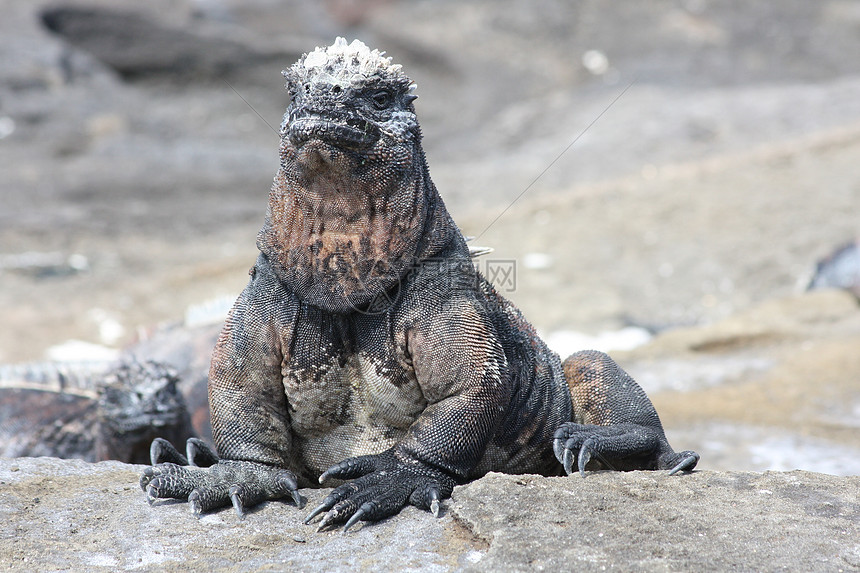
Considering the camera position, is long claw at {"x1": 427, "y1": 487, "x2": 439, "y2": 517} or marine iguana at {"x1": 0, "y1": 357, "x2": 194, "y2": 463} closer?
long claw at {"x1": 427, "y1": 487, "x2": 439, "y2": 517}

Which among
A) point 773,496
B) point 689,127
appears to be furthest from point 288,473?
point 689,127

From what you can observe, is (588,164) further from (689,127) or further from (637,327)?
(637,327)

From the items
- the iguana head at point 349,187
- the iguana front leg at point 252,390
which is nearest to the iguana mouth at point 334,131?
the iguana head at point 349,187

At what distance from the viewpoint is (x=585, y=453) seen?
3.88 metres

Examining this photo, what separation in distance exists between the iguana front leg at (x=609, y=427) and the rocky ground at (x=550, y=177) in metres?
0.25

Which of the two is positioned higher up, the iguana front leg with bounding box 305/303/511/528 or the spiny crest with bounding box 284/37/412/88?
the spiny crest with bounding box 284/37/412/88

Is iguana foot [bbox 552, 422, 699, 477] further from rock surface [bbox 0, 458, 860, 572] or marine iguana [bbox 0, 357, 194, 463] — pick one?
marine iguana [bbox 0, 357, 194, 463]

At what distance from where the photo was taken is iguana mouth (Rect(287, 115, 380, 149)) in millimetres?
3410

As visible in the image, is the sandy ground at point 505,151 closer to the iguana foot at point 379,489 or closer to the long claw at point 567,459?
the long claw at point 567,459

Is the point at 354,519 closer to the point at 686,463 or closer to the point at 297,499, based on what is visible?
the point at 297,499

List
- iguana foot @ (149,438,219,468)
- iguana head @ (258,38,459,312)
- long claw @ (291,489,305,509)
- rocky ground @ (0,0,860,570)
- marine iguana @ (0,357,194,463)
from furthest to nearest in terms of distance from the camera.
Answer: rocky ground @ (0,0,860,570) → marine iguana @ (0,357,194,463) → iguana foot @ (149,438,219,468) → long claw @ (291,489,305,509) → iguana head @ (258,38,459,312)

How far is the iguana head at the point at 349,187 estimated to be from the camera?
11.4ft

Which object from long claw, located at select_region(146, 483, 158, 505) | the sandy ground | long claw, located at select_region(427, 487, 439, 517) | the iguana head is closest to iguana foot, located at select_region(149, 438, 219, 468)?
long claw, located at select_region(146, 483, 158, 505)
